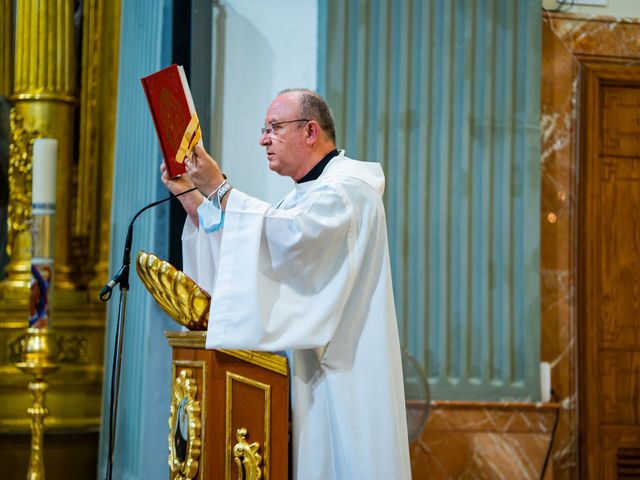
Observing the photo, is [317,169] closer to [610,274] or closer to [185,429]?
[185,429]

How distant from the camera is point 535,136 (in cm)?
489

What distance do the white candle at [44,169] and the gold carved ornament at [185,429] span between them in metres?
2.01

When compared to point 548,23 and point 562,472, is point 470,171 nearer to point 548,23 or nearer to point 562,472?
point 548,23

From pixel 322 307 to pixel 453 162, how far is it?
2083 mm

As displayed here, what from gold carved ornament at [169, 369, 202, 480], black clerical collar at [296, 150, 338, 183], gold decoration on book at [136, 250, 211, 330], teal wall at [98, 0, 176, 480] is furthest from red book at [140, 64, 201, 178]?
teal wall at [98, 0, 176, 480]

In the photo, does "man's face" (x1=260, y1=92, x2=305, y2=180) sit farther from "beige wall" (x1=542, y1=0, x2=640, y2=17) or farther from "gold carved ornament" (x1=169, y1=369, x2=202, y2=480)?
"beige wall" (x1=542, y1=0, x2=640, y2=17)

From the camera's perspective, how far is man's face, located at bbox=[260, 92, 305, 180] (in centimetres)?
325

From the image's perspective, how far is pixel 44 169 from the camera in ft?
15.5

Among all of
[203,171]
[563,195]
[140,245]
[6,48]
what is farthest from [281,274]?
[6,48]

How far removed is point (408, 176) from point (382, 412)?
1.98 m

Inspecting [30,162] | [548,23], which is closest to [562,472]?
[548,23]

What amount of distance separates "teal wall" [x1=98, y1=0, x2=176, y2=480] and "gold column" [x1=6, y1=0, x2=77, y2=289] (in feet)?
2.18

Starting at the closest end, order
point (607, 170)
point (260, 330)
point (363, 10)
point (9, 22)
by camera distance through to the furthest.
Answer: point (260, 330) < point (363, 10) < point (607, 170) < point (9, 22)

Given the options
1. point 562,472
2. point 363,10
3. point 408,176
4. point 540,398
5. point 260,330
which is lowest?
point 562,472
